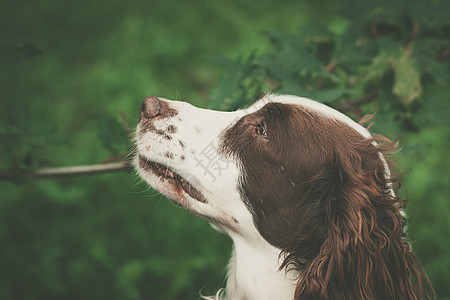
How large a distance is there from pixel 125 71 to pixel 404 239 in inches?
152

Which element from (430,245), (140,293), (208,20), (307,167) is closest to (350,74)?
(307,167)

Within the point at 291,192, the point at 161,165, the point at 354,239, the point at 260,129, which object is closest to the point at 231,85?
the point at 260,129

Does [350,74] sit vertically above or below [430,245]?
above

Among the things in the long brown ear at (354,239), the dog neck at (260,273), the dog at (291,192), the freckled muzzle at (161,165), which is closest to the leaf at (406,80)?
the dog at (291,192)

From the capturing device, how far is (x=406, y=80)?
3135mm

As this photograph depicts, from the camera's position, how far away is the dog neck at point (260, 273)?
2.61m

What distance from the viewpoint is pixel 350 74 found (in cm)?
347

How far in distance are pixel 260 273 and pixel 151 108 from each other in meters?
0.97

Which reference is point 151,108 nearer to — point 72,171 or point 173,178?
point 173,178

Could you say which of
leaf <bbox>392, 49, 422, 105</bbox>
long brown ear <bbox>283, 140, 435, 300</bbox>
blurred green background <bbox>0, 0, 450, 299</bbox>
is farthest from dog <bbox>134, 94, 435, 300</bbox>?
leaf <bbox>392, 49, 422, 105</bbox>

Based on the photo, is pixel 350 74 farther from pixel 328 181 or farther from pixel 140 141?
pixel 140 141

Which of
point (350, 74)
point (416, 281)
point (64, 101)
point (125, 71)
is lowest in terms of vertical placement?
point (64, 101)

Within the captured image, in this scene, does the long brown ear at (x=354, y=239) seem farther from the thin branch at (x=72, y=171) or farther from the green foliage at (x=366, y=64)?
the thin branch at (x=72, y=171)

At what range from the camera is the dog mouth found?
2.58 meters
